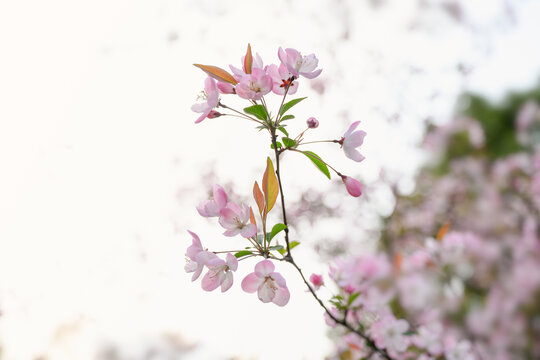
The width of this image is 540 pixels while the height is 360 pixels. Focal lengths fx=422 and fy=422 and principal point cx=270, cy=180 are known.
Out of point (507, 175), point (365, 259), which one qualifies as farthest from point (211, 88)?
point (507, 175)

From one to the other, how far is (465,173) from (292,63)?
4.04m

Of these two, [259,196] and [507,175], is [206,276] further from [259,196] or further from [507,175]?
[507,175]

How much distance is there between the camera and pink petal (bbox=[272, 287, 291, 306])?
54 centimetres

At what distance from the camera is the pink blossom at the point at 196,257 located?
511 mm

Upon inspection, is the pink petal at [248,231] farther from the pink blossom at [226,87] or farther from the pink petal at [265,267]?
the pink blossom at [226,87]

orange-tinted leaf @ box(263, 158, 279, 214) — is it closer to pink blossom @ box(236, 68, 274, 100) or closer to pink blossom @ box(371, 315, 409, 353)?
pink blossom @ box(236, 68, 274, 100)

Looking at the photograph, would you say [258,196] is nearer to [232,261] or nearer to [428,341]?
[232,261]

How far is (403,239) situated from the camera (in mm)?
2479

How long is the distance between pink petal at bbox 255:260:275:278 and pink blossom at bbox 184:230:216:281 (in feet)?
0.18

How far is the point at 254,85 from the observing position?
52 centimetres

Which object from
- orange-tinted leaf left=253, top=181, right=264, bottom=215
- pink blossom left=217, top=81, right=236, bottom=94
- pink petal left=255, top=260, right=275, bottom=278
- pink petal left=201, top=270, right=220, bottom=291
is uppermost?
pink blossom left=217, top=81, right=236, bottom=94

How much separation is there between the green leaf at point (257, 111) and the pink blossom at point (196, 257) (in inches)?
6.7

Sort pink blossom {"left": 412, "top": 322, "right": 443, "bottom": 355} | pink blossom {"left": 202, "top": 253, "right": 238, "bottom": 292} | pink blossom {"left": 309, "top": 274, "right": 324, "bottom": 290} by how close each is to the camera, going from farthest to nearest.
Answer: pink blossom {"left": 412, "top": 322, "right": 443, "bottom": 355}, pink blossom {"left": 309, "top": 274, "right": 324, "bottom": 290}, pink blossom {"left": 202, "top": 253, "right": 238, "bottom": 292}

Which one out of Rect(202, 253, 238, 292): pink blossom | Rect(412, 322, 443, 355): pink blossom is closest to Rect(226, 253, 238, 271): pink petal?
Rect(202, 253, 238, 292): pink blossom
